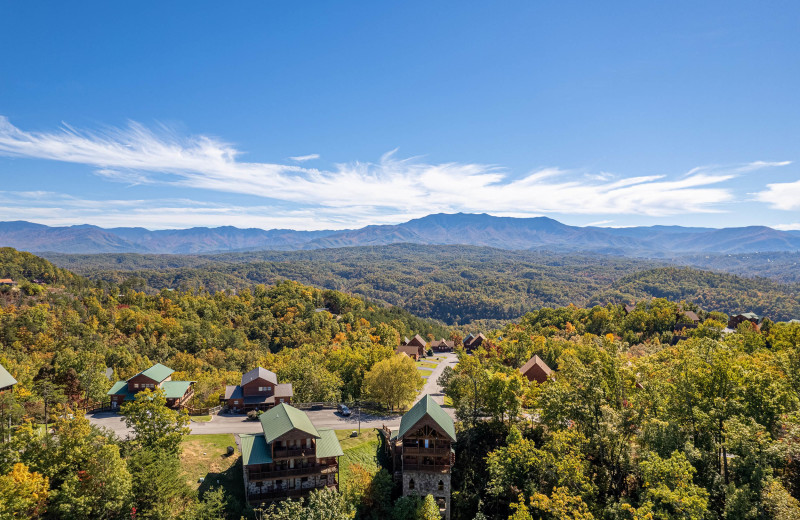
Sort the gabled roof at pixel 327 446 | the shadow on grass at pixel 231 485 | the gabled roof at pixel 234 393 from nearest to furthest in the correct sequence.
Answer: the shadow on grass at pixel 231 485 → the gabled roof at pixel 327 446 → the gabled roof at pixel 234 393

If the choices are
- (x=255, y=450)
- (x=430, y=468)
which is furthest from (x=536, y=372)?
(x=255, y=450)

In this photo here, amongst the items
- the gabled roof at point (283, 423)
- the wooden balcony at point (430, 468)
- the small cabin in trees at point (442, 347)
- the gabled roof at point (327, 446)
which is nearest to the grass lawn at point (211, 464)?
the gabled roof at point (283, 423)

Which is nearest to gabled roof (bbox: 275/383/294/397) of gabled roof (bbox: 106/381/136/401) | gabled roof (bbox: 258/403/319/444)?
gabled roof (bbox: 258/403/319/444)

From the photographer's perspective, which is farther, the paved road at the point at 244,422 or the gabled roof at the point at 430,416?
the paved road at the point at 244,422

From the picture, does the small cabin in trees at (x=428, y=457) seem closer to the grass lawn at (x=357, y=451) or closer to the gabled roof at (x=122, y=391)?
the grass lawn at (x=357, y=451)

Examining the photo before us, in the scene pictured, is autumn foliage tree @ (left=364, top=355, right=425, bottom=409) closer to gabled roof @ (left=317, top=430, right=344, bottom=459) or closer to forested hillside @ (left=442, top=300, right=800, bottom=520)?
forested hillside @ (left=442, top=300, right=800, bottom=520)

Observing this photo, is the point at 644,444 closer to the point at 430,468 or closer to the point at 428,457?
the point at 430,468

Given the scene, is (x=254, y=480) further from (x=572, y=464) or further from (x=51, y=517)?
(x=572, y=464)
